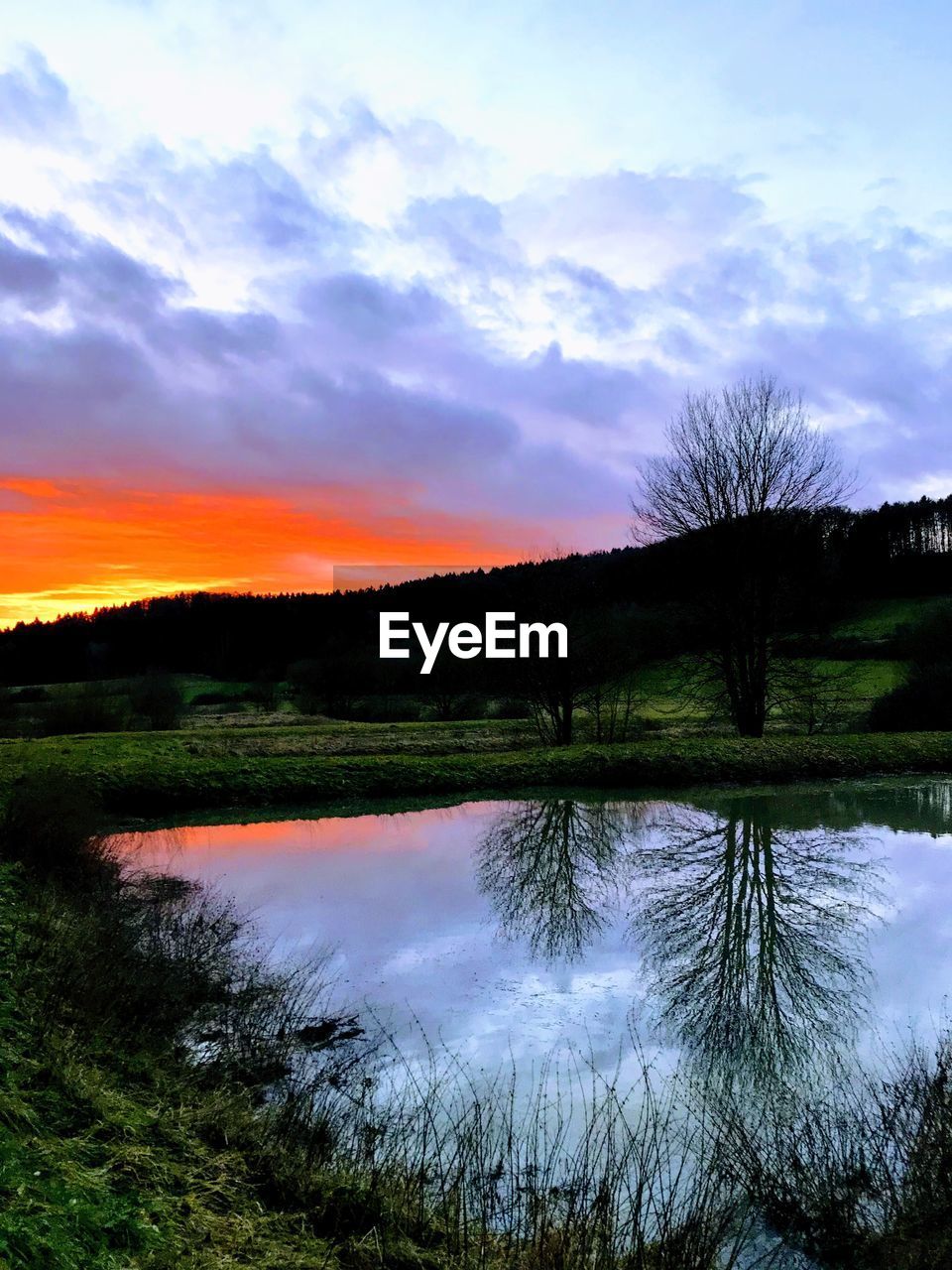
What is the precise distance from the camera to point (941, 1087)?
551 centimetres

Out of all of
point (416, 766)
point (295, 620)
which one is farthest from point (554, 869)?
point (295, 620)

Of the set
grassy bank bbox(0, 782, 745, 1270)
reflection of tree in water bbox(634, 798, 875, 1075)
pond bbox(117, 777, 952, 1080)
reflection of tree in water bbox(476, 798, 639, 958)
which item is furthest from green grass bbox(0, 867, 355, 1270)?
reflection of tree in water bbox(476, 798, 639, 958)

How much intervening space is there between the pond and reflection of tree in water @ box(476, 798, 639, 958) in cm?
6

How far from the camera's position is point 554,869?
1416cm

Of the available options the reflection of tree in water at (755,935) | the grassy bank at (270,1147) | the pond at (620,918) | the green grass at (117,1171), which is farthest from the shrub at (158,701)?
the green grass at (117,1171)

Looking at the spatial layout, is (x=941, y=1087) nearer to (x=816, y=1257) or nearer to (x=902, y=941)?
(x=816, y=1257)

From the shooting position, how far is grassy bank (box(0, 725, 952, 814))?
20250 mm

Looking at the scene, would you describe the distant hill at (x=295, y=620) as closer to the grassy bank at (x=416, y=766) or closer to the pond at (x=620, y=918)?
the grassy bank at (x=416, y=766)

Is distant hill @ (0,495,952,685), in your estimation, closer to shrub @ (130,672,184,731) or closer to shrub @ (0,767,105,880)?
shrub @ (130,672,184,731)

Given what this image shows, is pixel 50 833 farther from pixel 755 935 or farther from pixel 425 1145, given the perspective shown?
pixel 755 935

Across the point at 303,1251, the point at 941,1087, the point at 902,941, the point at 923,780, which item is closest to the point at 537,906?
the point at 902,941

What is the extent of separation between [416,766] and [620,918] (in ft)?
39.2

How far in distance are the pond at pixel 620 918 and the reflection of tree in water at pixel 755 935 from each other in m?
0.04

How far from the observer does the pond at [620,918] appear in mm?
7625
